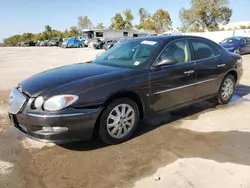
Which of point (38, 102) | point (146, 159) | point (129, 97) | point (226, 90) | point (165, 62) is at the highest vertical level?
point (165, 62)

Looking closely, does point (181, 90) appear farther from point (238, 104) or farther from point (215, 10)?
point (215, 10)

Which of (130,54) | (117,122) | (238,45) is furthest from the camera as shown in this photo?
(238,45)

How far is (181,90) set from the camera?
4.38 m

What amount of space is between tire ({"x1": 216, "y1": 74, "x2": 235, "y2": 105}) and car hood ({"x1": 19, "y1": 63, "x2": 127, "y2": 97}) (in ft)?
8.49

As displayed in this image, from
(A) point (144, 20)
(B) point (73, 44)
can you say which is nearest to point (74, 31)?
(A) point (144, 20)

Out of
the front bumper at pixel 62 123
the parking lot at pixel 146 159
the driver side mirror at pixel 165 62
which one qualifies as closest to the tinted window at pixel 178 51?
the driver side mirror at pixel 165 62

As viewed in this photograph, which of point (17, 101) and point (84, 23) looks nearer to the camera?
point (17, 101)

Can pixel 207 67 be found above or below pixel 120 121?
above

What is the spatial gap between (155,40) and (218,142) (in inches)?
76.4

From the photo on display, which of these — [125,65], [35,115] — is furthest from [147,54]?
[35,115]

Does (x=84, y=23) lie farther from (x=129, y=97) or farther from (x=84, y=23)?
(x=129, y=97)

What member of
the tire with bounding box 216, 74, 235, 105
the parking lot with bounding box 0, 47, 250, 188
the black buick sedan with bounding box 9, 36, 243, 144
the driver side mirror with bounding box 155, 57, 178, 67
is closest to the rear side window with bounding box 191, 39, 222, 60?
the black buick sedan with bounding box 9, 36, 243, 144

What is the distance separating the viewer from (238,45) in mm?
18234

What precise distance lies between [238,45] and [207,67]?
15.2 metres
